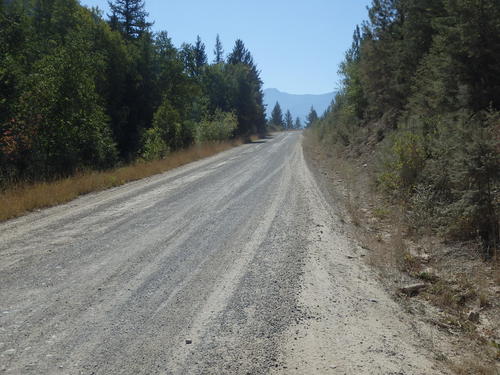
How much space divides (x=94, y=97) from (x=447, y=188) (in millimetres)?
14752

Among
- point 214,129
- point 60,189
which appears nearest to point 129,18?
point 214,129

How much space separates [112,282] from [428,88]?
33.5 ft

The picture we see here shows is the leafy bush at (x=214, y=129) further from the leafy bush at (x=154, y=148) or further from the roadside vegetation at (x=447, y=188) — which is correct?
the roadside vegetation at (x=447, y=188)

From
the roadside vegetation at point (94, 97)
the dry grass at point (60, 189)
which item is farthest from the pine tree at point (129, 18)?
the dry grass at point (60, 189)

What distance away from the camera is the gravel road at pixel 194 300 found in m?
3.19

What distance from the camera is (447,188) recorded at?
7195 millimetres

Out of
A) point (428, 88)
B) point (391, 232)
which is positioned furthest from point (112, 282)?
point (428, 88)

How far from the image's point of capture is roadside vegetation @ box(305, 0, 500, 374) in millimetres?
4512

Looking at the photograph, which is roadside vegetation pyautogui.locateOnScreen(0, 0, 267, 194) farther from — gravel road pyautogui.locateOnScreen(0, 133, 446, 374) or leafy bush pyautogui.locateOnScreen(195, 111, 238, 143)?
gravel road pyautogui.locateOnScreen(0, 133, 446, 374)

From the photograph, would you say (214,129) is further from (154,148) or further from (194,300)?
(194,300)

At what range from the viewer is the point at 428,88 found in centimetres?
1123

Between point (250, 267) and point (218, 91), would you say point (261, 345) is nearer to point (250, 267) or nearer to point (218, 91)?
point (250, 267)

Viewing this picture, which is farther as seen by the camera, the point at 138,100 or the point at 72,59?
the point at 138,100

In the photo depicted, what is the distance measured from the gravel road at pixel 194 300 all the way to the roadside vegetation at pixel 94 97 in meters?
3.77
